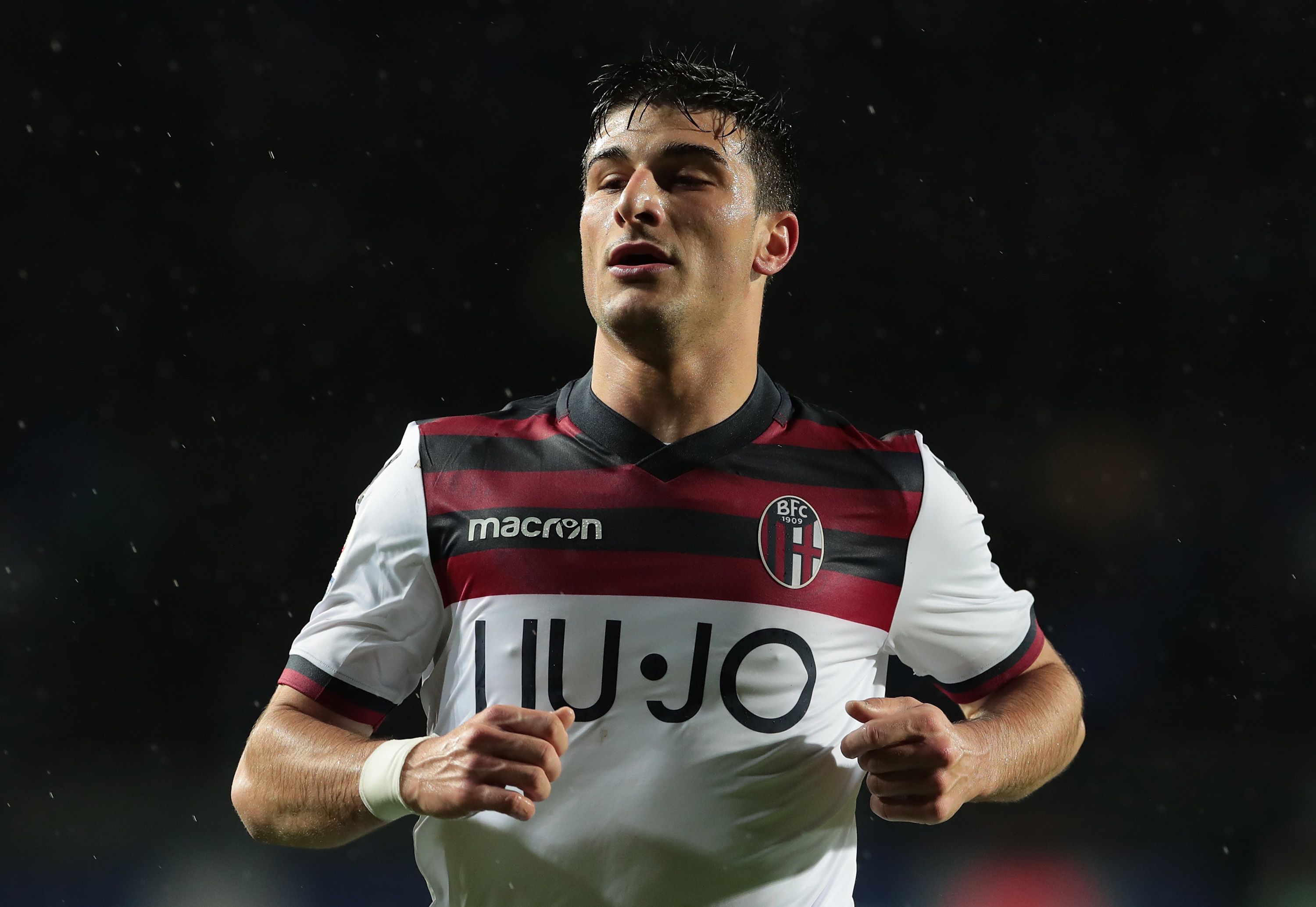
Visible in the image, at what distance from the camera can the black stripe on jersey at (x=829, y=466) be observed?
185 centimetres

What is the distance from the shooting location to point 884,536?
6.11 ft

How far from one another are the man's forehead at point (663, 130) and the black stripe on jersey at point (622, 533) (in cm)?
54

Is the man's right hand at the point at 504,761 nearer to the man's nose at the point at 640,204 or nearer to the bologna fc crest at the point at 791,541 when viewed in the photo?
the bologna fc crest at the point at 791,541

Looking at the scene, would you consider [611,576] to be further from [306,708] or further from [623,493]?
[306,708]

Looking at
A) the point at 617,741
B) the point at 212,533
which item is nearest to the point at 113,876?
the point at 212,533

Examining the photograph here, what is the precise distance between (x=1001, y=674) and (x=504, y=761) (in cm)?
91

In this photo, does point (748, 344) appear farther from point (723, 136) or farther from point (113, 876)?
point (113, 876)

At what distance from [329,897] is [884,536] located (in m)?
2.64

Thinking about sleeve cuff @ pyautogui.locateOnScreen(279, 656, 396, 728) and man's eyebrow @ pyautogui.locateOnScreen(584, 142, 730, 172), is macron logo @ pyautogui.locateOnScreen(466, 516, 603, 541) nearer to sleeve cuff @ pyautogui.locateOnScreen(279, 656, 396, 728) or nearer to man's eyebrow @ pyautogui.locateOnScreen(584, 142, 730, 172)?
sleeve cuff @ pyautogui.locateOnScreen(279, 656, 396, 728)

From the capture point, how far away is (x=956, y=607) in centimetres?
192

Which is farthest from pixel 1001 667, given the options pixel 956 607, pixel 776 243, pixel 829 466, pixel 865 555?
pixel 776 243

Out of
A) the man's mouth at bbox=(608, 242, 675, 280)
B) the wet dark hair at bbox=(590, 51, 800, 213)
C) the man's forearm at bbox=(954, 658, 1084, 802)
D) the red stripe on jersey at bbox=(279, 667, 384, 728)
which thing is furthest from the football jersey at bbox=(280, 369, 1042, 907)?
the wet dark hair at bbox=(590, 51, 800, 213)

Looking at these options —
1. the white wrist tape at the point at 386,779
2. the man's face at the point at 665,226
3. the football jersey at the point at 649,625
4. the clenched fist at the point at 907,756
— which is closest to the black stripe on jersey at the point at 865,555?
the football jersey at the point at 649,625

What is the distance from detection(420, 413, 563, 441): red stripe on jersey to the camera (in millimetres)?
1883
